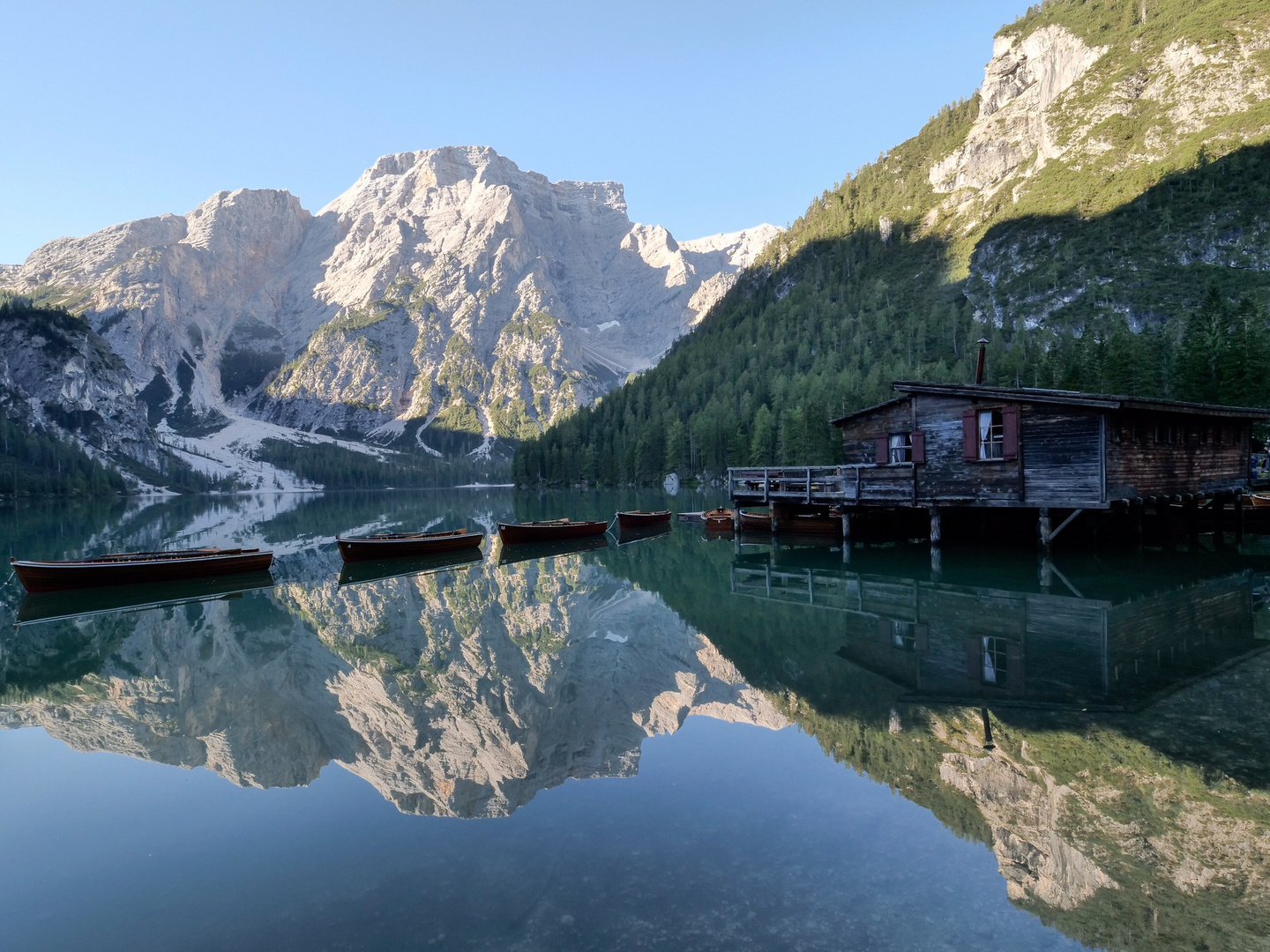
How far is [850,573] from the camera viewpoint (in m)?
28.9

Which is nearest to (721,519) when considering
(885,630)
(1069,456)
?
(1069,456)

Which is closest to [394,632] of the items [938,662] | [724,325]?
[938,662]

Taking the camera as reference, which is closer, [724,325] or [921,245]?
[921,245]

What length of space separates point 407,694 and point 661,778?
7.31 m

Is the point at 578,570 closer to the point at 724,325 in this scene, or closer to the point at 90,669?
the point at 90,669

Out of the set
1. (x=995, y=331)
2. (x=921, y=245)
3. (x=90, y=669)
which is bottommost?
(x=90, y=669)

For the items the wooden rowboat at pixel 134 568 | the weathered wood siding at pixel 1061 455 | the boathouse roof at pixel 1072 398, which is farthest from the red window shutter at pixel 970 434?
the wooden rowboat at pixel 134 568

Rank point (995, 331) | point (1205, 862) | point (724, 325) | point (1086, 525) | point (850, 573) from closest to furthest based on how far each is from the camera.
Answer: point (1205, 862) → point (850, 573) → point (1086, 525) → point (995, 331) → point (724, 325)

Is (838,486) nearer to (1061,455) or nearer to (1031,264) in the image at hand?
(1061,455)

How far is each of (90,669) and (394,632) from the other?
26.0 ft

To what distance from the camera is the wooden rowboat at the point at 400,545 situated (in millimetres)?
37688

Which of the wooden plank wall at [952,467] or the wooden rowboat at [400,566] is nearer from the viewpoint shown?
the wooden plank wall at [952,467]

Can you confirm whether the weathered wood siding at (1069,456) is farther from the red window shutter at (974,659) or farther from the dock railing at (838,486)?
the red window shutter at (974,659)

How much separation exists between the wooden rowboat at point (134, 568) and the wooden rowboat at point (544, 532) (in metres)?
14.0
